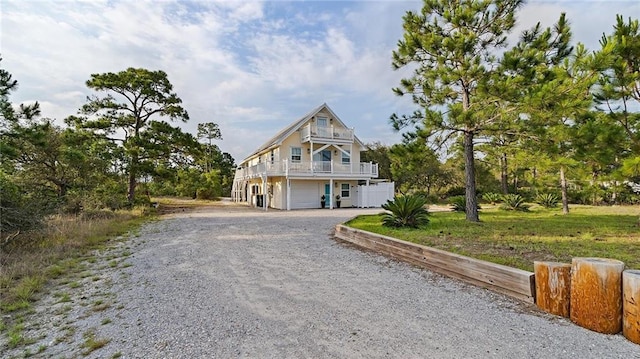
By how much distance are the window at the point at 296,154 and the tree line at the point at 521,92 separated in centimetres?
1155

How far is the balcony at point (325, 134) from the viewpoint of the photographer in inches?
827

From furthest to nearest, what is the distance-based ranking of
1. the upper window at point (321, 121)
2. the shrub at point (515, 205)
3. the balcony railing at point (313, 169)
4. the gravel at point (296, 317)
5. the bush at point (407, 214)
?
the upper window at point (321, 121) → the balcony railing at point (313, 169) → the shrub at point (515, 205) → the bush at point (407, 214) → the gravel at point (296, 317)

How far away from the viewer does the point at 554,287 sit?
3.42 metres

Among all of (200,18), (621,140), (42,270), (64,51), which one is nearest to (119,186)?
(64,51)

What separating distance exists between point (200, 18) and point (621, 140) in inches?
453

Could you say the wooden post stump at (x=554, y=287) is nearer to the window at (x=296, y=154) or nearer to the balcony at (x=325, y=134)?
the balcony at (x=325, y=134)

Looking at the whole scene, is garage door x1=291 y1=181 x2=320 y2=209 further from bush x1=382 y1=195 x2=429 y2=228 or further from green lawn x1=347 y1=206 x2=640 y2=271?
green lawn x1=347 y1=206 x2=640 y2=271

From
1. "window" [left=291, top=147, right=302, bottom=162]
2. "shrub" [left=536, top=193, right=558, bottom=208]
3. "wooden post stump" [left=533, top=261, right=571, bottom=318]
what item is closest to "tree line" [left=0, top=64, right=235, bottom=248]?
"window" [left=291, top=147, right=302, bottom=162]

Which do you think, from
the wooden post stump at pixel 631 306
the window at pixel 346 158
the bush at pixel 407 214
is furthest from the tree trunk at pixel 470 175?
the window at pixel 346 158

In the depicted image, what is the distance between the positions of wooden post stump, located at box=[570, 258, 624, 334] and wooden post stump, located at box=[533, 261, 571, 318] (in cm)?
12

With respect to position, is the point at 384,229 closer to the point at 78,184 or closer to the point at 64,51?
the point at 64,51

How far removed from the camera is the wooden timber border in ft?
12.5

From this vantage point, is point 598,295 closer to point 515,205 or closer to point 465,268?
point 465,268

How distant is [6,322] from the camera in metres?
3.45
